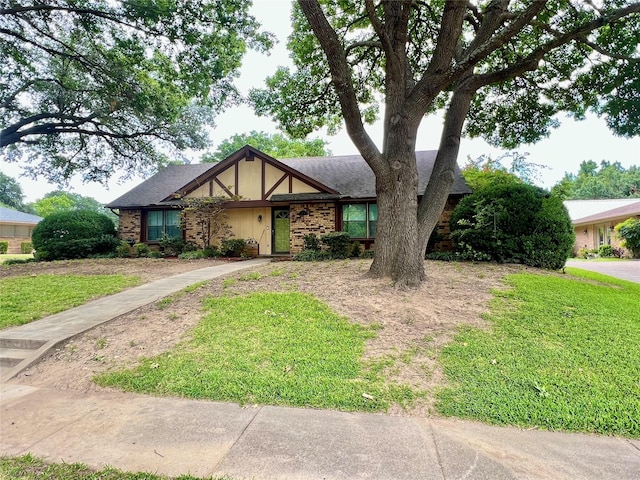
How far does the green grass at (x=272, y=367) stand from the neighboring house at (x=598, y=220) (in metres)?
24.3

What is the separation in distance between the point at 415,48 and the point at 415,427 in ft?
33.5

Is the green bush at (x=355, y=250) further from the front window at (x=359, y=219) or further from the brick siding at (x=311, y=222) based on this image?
the brick siding at (x=311, y=222)

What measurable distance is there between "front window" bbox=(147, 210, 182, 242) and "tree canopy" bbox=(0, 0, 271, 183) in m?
3.51

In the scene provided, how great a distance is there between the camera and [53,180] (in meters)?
16.6

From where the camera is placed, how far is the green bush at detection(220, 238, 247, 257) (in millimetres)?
13742

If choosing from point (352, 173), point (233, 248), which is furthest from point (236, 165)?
point (352, 173)

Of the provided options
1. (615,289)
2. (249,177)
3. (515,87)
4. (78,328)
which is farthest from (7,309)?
(515,87)

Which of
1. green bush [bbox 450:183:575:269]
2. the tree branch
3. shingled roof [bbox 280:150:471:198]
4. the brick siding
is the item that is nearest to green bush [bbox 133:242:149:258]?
the brick siding

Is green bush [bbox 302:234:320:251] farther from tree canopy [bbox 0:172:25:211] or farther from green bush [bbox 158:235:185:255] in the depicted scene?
tree canopy [bbox 0:172:25:211]

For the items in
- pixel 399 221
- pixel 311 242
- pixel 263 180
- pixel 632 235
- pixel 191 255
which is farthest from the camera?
pixel 632 235

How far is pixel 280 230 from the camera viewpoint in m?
14.7

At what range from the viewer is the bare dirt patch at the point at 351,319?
12.2 feet

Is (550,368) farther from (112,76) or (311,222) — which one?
(112,76)

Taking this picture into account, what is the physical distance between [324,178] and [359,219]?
293cm
